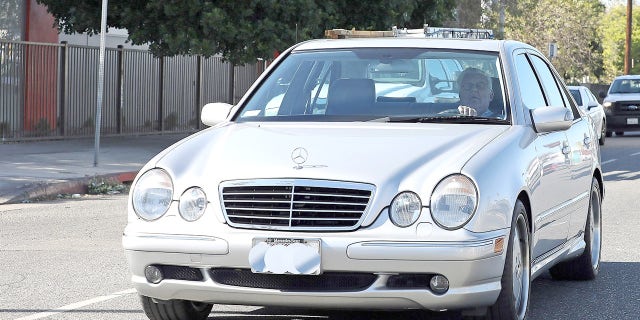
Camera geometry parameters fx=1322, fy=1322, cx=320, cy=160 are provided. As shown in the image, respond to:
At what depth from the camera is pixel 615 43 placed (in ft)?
293

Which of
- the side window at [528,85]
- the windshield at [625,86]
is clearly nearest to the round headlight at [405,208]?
the side window at [528,85]

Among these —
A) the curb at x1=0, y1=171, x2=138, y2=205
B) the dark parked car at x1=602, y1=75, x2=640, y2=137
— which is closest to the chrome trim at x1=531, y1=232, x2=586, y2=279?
the curb at x1=0, y1=171, x2=138, y2=205

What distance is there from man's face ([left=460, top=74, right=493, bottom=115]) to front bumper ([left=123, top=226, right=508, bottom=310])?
50.0 inches

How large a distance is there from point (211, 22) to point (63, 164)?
4700 millimetres

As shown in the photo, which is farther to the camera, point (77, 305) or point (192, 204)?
point (77, 305)

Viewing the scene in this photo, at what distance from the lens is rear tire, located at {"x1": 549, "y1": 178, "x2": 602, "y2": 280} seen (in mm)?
9016

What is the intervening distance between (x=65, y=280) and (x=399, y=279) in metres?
3.49

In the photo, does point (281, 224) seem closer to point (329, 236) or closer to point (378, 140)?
point (329, 236)

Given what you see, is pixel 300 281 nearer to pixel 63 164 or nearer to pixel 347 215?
pixel 347 215

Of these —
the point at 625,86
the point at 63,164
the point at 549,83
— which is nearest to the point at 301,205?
the point at 549,83

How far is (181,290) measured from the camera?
20.7 ft

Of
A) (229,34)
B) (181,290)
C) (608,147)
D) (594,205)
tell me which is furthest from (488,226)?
(608,147)

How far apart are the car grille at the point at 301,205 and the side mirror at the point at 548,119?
164cm

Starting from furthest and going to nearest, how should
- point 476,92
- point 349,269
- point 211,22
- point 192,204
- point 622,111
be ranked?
point 622,111 < point 211,22 < point 476,92 < point 192,204 < point 349,269
